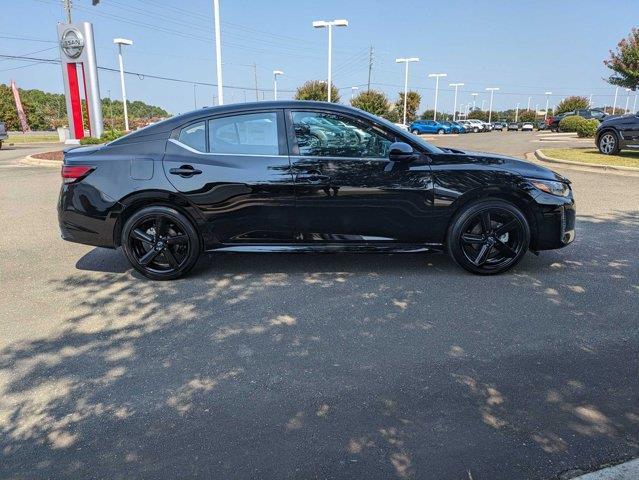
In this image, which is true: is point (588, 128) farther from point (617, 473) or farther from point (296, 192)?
point (617, 473)

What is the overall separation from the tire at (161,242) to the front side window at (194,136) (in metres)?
0.65

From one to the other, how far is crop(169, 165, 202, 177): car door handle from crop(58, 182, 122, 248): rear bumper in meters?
0.63

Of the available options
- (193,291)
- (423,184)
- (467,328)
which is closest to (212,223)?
(193,291)

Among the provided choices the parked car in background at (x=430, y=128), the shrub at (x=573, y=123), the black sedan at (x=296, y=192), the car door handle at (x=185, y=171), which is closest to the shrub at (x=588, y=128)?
the shrub at (x=573, y=123)

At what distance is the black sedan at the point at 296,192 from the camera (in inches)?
185

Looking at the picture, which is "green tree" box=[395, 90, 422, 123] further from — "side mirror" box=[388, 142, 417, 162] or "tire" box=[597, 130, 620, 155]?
"side mirror" box=[388, 142, 417, 162]

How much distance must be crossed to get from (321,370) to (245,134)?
2500 millimetres

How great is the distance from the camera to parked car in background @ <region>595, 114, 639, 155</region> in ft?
45.3

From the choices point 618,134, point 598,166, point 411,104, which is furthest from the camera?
point 411,104

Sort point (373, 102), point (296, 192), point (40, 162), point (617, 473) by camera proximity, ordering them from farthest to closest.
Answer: point (373, 102)
point (40, 162)
point (296, 192)
point (617, 473)

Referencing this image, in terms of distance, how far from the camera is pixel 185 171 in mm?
4711

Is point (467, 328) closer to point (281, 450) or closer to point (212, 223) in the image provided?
point (281, 450)

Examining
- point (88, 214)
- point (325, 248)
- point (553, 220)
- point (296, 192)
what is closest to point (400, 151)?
point (296, 192)

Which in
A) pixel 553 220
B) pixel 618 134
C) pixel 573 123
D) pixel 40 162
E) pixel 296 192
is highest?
pixel 573 123
